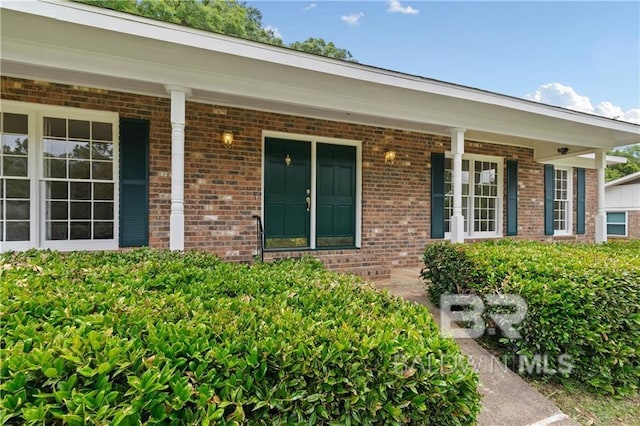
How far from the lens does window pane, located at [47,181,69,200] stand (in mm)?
4523

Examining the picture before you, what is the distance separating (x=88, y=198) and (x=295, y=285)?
13.2 feet

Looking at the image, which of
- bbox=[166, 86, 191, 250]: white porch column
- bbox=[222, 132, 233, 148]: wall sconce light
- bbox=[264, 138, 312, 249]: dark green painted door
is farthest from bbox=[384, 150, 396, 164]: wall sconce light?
bbox=[166, 86, 191, 250]: white porch column

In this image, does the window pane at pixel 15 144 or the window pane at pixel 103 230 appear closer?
the window pane at pixel 15 144

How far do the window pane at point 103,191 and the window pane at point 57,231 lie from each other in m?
0.56

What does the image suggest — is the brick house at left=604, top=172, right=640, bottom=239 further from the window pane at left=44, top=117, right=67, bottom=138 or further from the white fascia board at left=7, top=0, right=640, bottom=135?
the window pane at left=44, top=117, right=67, bottom=138

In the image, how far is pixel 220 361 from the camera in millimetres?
1139

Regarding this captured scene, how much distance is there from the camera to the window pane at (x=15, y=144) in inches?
169

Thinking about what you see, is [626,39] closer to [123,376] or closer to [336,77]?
[336,77]

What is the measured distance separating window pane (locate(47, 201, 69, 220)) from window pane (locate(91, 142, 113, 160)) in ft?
2.54

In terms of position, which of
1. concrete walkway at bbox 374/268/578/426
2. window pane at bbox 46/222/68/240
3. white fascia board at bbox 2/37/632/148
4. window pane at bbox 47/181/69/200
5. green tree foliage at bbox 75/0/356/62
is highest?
green tree foliage at bbox 75/0/356/62

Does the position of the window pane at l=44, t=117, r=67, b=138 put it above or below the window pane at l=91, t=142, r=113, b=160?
above

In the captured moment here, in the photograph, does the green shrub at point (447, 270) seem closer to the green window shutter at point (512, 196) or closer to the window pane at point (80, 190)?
the green window shutter at point (512, 196)

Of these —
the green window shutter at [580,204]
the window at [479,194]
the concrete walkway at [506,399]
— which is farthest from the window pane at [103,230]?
the green window shutter at [580,204]

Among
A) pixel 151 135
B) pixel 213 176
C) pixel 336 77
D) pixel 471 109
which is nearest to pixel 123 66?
pixel 151 135
